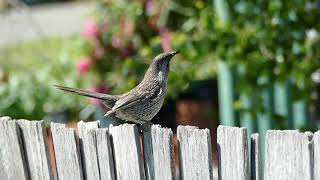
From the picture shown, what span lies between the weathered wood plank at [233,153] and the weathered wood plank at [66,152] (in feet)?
2.45

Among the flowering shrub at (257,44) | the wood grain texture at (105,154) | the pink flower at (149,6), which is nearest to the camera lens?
the wood grain texture at (105,154)

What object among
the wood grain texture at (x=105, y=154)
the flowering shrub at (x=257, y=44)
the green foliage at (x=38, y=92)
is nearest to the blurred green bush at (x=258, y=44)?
the flowering shrub at (x=257, y=44)

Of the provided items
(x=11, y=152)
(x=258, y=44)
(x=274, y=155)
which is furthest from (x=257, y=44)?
(x=274, y=155)

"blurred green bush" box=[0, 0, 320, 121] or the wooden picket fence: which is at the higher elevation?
"blurred green bush" box=[0, 0, 320, 121]

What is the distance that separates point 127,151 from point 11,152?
750mm

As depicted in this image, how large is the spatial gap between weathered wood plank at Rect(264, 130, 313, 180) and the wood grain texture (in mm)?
766

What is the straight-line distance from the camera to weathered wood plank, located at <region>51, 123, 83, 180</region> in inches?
134

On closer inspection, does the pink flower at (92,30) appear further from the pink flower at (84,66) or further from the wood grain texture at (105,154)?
the wood grain texture at (105,154)

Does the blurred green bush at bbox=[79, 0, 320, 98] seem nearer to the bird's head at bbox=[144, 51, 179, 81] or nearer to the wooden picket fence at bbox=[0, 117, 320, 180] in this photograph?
the bird's head at bbox=[144, 51, 179, 81]

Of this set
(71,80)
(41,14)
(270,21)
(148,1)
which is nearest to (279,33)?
(270,21)

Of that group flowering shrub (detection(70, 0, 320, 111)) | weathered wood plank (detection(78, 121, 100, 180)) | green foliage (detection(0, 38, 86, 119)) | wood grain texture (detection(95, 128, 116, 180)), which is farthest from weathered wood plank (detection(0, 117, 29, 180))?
green foliage (detection(0, 38, 86, 119))

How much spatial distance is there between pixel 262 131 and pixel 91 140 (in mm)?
3449

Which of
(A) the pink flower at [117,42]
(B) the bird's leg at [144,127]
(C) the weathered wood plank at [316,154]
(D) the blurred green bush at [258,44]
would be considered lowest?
(C) the weathered wood plank at [316,154]

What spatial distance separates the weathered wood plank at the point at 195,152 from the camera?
120 inches
